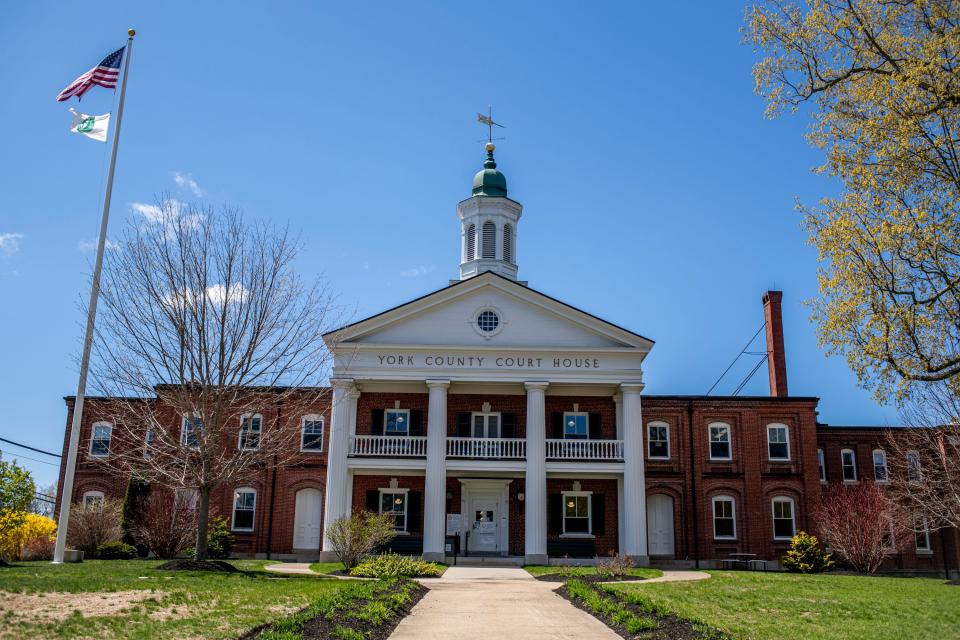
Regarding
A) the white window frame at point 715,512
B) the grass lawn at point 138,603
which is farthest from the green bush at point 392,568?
the white window frame at point 715,512

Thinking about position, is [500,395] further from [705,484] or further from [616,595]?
[616,595]

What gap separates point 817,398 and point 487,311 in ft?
49.1

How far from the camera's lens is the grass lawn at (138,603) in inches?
388

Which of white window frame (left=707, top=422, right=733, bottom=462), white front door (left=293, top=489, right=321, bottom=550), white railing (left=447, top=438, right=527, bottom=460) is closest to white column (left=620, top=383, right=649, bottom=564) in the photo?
white railing (left=447, top=438, right=527, bottom=460)

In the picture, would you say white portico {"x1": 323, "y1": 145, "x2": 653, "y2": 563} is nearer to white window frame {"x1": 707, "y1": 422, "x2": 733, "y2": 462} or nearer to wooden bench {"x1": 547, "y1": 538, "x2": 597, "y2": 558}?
wooden bench {"x1": 547, "y1": 538, "x2": 597, "y2": 558}

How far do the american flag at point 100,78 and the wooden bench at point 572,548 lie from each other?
71.5ft

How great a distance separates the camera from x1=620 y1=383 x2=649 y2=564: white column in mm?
29297

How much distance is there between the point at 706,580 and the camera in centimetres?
2200

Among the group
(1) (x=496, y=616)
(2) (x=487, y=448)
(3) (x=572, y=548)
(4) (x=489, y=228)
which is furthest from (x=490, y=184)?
(1) (x=496, y=616)

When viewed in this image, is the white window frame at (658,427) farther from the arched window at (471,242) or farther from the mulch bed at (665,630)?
the mulch bed at (665,630)

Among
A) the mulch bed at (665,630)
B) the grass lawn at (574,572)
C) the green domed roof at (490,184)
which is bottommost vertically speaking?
the grass lawn at (574,572)

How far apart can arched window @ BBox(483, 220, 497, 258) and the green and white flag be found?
17461mm

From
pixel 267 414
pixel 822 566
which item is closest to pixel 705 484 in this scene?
pixel 822 566

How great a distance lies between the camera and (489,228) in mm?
36844
